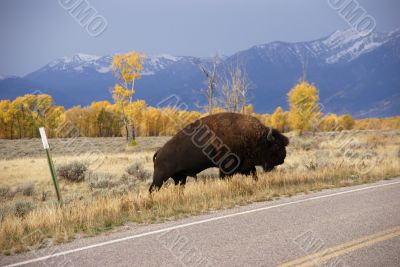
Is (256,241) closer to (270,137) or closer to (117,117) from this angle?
(270,137)

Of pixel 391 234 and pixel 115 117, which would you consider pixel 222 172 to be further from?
pixel 115 117

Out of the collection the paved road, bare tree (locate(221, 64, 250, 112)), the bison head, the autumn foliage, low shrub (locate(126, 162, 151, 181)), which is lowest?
the paved road

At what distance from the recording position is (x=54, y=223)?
7.32m

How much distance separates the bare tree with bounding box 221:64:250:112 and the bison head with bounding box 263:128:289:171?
19088 millimetres

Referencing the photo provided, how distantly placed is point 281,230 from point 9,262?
3947 millimetres

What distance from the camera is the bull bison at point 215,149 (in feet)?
35.8

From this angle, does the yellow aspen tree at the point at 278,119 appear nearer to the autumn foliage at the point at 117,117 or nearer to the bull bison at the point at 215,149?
the autumn foliage at the point at 117,117

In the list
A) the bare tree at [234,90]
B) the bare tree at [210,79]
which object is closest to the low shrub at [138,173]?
the bare tree at [210,79]

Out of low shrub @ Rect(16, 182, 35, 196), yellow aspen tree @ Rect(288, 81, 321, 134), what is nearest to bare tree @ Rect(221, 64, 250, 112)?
low shrub @ Rect(16, 182, 35, 196)

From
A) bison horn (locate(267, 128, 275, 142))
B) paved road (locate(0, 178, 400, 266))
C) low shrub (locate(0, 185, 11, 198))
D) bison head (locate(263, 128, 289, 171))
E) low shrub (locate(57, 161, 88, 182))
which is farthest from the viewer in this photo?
low shrub (locate(57, 161, 88, 182))

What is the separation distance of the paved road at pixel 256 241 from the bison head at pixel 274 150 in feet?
11.6

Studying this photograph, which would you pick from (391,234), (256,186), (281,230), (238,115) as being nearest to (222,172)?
(256,186)

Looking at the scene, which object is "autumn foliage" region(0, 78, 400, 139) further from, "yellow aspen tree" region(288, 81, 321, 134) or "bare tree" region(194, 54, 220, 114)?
"bare tree" region(194, 54, 220, 114)

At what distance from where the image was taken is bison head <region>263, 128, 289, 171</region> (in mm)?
11930
